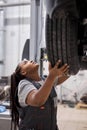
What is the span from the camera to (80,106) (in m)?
4.50

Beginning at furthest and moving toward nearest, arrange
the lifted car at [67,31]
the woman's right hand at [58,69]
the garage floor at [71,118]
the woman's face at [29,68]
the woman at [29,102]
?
the garage floor at [71,118]
the woman's face at [29,68]
the woman at [29,102]
the woman's right hand at [58,69]
the lifted car at [67,31]

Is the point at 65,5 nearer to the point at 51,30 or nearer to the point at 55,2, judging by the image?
the point at 55,2

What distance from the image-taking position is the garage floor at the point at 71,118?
325cm

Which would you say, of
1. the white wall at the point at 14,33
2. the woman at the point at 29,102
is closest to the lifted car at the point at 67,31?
the woman at the point at 29,102

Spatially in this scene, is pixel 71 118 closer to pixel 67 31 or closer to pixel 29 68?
pixel 29 68

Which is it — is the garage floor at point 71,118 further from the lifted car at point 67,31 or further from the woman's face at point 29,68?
the lifted car at point 67,31

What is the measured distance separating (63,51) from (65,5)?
0.29m

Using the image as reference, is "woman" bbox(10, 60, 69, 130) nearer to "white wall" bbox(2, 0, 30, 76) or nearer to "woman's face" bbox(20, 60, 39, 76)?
"woman's face" bbox(20, 60, 39, 76)

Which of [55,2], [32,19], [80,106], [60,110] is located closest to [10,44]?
[32,19]

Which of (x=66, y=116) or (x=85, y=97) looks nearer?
(x=66, y=116)

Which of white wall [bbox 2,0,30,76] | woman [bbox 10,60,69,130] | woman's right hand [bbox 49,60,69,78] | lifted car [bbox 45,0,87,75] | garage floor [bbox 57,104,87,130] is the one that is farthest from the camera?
white wall [bbox 2,0,30,76]

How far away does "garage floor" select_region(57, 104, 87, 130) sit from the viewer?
3.25 m

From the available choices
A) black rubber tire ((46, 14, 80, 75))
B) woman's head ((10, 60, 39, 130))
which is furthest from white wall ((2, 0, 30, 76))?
black rubber tire ((46, 14, 80, 75))

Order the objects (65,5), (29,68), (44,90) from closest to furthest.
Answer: (65,5), (44,90), (29,68)
